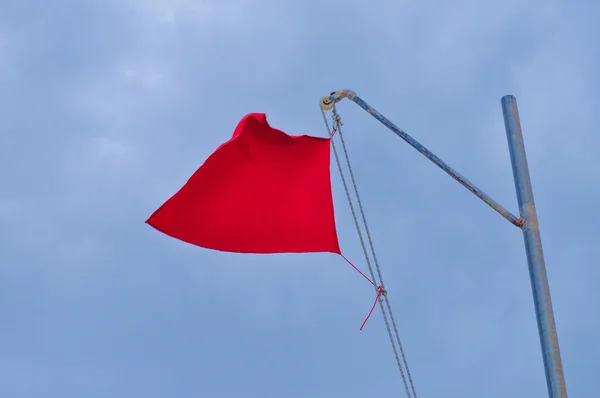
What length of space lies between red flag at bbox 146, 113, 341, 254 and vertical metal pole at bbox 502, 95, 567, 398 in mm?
4633

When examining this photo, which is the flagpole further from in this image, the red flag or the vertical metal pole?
the red flag

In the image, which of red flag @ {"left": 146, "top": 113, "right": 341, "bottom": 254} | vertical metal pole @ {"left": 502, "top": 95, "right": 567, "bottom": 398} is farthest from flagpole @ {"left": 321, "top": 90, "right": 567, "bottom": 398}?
red flag @ {"left": 146, "top": 113, "right": 341, "bottom": 254}

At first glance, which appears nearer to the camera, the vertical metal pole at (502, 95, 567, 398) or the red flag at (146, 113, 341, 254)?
the vertical metal pole at (502, 95, 567, 398)

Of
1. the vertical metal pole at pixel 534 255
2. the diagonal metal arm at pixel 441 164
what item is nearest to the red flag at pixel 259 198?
the diagonal metal arm at pixel 441 164

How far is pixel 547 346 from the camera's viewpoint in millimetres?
10000

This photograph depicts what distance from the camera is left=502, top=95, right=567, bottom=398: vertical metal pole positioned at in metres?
9.86

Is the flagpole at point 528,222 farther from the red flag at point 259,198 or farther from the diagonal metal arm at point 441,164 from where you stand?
the red flag at point 259,198

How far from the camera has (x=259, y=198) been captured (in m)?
15.1

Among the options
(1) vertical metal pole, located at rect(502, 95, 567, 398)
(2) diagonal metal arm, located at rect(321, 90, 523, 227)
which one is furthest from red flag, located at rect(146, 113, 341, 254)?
(1) vertical metal pole, located at rect(502, 95, 567, 398)

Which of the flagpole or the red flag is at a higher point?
the red flag

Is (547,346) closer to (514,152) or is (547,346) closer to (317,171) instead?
(514,152)

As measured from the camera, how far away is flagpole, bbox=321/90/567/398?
9883mm

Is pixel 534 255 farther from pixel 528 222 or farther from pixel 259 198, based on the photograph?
pixel 259 198

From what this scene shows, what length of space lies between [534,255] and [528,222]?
18.4 inches
